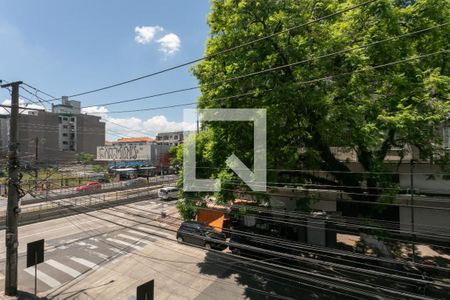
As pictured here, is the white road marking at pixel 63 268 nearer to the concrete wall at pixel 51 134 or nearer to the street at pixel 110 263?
the street at pixel 110 263

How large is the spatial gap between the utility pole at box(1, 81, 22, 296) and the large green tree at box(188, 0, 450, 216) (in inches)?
311

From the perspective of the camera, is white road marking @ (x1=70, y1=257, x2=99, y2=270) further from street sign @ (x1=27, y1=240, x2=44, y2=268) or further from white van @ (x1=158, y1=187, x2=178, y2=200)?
white van @ (x1=158, y1=187, x2=178, y2=200)

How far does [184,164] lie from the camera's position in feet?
47.6

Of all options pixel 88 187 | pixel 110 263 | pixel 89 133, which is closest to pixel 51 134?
pixel 89 133

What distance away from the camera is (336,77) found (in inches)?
399

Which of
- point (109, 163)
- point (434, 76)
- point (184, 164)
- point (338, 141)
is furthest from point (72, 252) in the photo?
point (109, 163)

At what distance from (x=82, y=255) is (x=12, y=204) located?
5.83 metres

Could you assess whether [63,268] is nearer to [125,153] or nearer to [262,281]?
[262,281]

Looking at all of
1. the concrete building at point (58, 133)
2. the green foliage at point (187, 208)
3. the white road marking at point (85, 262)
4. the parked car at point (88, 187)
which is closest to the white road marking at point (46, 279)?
the white road marking at point (85, 262)

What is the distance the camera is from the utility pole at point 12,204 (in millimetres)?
11258

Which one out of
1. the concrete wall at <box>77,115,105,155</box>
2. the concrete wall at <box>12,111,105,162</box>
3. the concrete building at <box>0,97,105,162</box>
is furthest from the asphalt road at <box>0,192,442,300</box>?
the concrete wall at <box>77,115,105,155</box>

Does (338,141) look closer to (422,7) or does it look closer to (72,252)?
(422,7)

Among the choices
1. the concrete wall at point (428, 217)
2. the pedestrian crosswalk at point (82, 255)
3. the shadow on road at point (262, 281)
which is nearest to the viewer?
the shadow on road at point (262, 281)

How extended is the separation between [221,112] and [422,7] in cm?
798
